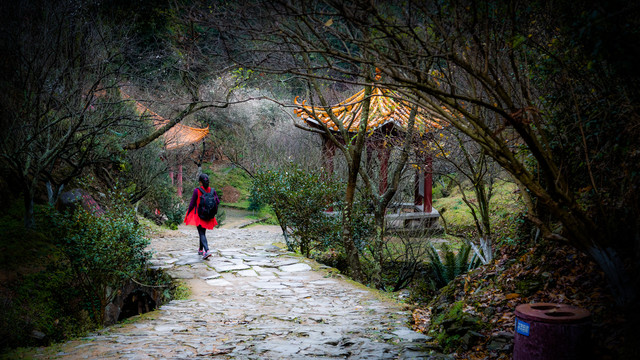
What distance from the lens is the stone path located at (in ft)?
11.6

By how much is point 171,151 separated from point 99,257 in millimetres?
10757

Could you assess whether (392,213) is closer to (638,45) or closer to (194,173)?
(638,45)

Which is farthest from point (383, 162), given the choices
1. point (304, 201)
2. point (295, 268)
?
point (295, 268)

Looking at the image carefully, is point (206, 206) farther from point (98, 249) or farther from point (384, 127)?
point (384, 127)

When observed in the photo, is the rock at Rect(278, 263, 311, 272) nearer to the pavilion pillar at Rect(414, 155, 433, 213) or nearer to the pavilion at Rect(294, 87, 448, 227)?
Result: the pavilion at Rect(294, 87, 448, 227)

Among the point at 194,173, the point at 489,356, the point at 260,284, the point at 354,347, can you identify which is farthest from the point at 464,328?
the point at 194,173

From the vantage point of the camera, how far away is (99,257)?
16.8 ft

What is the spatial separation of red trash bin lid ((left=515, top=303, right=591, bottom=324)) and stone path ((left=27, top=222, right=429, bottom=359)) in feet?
3.42

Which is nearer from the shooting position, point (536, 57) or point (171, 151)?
point (536, 57)

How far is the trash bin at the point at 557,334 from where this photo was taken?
249 cm

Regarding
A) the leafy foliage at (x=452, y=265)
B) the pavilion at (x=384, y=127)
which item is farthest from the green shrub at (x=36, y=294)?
the leafy foliage at (x=452, y=265)

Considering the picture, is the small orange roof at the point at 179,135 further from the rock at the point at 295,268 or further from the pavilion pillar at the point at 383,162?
the rock at the point at 295,268

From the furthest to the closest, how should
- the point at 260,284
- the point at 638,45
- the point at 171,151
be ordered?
the point at 171,151 → the point at 260,284 → the point at 638,45

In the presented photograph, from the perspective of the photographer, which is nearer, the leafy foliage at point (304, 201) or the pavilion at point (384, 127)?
the pavilion at point (384, 127)
